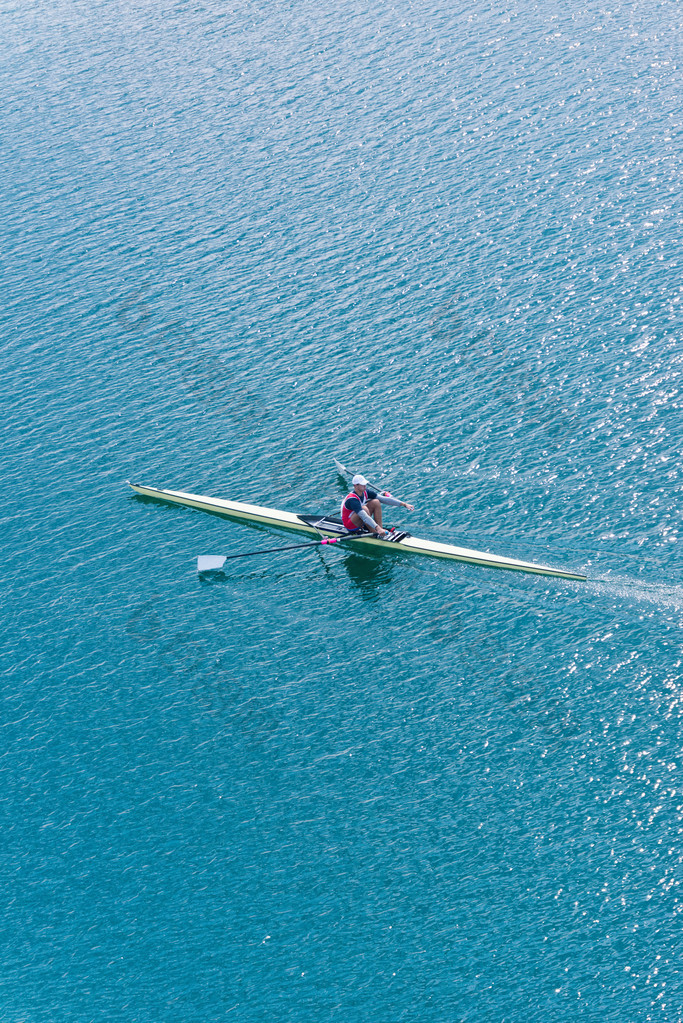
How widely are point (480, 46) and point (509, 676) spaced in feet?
158

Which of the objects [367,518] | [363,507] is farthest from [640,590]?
[363,507]

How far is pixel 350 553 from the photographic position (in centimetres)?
3650

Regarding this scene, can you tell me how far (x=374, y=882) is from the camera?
27.2 metres

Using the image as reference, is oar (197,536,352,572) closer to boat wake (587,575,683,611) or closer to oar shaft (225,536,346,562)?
oar shaft (225,536,346,562)

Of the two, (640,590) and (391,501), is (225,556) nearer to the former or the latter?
(391,501)

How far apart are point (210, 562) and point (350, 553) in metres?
4.95

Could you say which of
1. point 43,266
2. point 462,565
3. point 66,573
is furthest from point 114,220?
point 462,565

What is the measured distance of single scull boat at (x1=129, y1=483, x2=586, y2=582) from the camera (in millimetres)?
33906

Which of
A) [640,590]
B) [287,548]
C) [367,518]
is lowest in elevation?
[640,590]

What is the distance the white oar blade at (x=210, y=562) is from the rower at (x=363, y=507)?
4.56 meters

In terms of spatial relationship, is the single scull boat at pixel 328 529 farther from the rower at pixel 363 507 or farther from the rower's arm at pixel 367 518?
the rower's arm at pixel 367 518

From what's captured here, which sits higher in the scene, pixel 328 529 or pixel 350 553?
pixel 328 529

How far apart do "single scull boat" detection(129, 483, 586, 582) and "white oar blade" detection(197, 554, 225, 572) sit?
2.50 meters

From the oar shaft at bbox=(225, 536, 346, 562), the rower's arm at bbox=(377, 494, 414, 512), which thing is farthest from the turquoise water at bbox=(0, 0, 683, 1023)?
the rower's arm at bbox=(377, 494, 414, 512)
